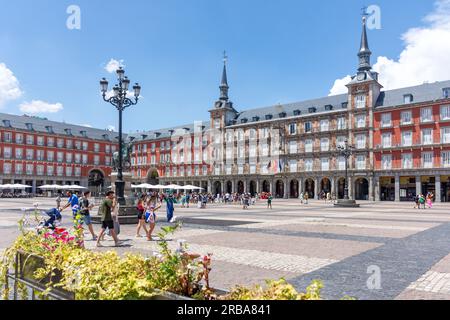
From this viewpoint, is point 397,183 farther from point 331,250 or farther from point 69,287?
point 69,287

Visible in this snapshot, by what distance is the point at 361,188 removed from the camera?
5184 centimetres

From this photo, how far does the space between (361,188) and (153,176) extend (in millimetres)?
44481

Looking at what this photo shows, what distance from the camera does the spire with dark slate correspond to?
5169cm

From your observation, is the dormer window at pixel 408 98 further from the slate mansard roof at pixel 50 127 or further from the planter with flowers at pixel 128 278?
the slate mansard roof at pixel 50 127

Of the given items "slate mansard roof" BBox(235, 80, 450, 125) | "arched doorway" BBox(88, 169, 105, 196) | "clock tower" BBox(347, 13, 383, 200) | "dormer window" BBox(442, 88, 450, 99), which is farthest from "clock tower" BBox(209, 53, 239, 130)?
"dormer window" BBox(442, 88, 450, 99)

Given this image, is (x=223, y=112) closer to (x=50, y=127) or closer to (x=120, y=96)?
(x=50, y=127)

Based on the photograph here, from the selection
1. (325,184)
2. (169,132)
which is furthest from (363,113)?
(169,132)

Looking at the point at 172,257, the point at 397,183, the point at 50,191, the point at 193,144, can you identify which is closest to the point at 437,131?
the point at 397,183

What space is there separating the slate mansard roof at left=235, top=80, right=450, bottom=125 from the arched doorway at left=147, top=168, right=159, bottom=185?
22807 millimetres

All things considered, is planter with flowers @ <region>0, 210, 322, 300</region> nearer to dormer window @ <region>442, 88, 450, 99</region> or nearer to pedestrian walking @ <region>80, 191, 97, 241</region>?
pedestrian walking @ <region>80, 191, 97, 241</region>

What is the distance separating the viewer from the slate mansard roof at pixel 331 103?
1811 inches

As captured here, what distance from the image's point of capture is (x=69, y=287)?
120 inches

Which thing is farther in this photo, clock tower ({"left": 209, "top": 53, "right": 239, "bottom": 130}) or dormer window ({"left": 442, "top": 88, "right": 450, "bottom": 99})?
clock tower ({"left": 209, "top": 53, "right": 239, "bottom": 130})

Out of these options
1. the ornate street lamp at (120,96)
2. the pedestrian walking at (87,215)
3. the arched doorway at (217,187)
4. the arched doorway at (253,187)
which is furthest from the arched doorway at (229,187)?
the pedestrian walking at (87,215)
